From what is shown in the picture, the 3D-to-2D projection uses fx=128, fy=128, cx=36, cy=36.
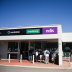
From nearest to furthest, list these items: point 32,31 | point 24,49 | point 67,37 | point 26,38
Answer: point 32,31, point 26,38, point 24,49, point 67,37

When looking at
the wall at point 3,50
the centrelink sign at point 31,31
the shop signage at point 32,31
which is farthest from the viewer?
the wall at point 3,50

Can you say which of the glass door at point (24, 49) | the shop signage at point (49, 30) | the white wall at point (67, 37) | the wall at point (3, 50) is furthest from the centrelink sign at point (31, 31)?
the white wall at point (67, 37)

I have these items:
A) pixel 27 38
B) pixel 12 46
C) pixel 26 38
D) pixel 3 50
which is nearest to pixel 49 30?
pixel 27 38

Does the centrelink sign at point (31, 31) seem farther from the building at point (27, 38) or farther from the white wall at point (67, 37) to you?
the white wall at point (67, 37)

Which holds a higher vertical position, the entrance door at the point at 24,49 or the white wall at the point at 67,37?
the white wall at the point at 67,37

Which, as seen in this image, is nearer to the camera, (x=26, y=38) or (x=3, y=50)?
(x=26, y=38)

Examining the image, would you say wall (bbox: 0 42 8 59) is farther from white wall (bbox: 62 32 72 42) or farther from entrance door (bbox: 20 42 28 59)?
white wall (bbox: 62 32 72 42)

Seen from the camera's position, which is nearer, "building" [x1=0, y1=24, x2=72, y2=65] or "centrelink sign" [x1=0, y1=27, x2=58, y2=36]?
"building" [x1=0, y1=24, x2=72, y2=65]

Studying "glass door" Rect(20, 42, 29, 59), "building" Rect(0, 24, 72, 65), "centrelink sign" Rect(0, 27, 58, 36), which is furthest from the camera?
"glass door" Rect(20, 42, 29, 59)

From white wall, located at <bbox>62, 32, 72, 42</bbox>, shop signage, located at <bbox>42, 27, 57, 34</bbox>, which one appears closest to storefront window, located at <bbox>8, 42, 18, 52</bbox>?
shop signage, located at <bbox>42, 27, 57, 34</bbox>

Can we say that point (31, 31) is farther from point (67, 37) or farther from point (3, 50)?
point (67, 37)

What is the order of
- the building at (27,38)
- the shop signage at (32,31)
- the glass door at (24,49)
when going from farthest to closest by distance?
1. the glass door at (24,49)
2. the shop signage at (32,31)
3. the building at (27,38)

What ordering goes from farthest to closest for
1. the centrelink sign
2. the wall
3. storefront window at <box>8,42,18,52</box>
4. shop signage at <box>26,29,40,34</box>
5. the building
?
1. the wall
2. storefront window at <box>8,42,18,52</box>
3. shop signage at <box>26,29,40,34</box>
4. the centrelink sign
5. the building

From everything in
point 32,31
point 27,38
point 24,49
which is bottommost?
point 24,49
